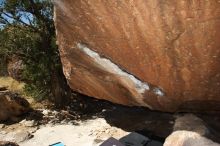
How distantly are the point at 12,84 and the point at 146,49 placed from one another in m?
8.56

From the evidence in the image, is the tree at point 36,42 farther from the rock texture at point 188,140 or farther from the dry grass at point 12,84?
the rock texture at point 188,140

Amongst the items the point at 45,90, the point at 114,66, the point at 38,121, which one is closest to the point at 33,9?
the point at 45,90

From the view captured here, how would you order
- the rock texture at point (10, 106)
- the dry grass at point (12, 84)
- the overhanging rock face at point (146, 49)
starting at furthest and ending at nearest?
the dry grass at point (12, 84), the rock texture at point (10, 106), the overhanging rock face at point (146, 49)

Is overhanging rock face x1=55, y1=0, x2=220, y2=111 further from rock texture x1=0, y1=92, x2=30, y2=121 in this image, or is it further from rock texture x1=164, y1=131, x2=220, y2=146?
rock texture x1=0, y1=92, x2=30, y2=121

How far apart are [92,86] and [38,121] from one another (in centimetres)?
325

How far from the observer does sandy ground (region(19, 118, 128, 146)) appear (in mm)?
7617

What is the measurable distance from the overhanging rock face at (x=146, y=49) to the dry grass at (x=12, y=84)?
6.04m

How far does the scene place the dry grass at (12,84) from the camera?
12.1 metres

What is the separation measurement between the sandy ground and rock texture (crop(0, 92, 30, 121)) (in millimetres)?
1141

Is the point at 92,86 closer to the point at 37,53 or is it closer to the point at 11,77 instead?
the point at 37,53

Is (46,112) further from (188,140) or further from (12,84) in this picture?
(188,140)

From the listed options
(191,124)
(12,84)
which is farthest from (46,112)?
(191,124)

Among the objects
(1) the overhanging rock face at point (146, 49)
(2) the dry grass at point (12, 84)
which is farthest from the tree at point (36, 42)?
(1) the overhanging rock face at point (146, 49)

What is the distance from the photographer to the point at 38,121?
924 centimetres
